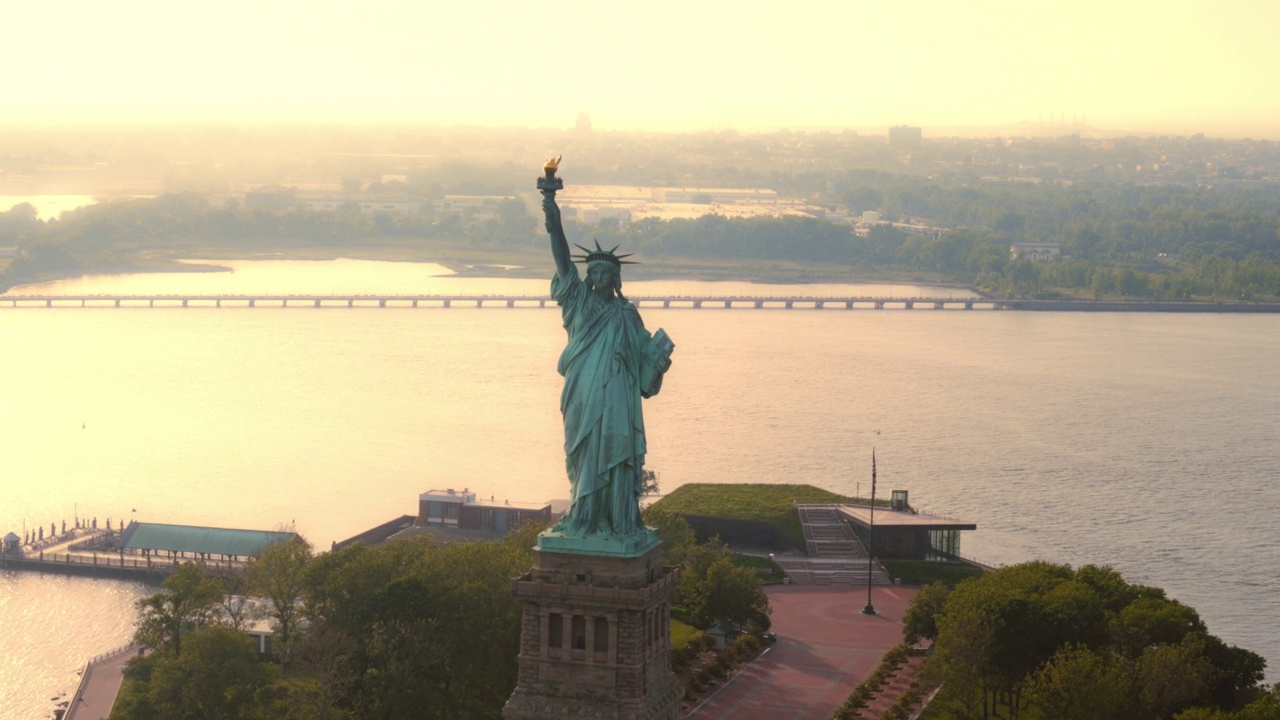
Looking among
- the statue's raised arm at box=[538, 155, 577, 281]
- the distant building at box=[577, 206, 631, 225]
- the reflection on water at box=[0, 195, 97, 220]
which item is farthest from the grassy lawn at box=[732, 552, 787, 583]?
the reflection on water at box=[0, 195, 97, 220]

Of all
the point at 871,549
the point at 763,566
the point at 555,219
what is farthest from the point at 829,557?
the point at 555,219

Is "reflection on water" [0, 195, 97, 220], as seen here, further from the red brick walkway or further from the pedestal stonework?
the pedestal stonework

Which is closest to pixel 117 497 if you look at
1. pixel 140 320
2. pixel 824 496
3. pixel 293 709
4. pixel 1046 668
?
pixel 824 496

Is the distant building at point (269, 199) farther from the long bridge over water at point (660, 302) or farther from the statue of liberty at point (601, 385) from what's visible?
the statue of liberty at point (601, 385)

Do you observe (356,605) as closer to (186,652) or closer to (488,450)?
(186,652)

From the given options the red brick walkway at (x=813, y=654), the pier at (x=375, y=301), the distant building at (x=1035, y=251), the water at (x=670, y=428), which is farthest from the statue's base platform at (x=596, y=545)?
the distant building at (x=1035, y=251)

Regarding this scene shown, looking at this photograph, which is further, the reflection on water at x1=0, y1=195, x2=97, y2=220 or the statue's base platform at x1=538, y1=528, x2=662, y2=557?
the reflection on water at x1=0, y1=195, x2=97, y2=220

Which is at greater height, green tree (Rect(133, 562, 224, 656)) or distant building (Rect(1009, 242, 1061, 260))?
distant building (Rect(1009, 242, 1061, 260))
